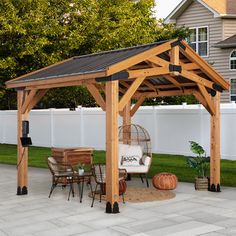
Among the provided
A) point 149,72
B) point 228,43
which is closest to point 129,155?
point 149,72

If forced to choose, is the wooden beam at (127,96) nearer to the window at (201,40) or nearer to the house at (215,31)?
the house at (215,31)

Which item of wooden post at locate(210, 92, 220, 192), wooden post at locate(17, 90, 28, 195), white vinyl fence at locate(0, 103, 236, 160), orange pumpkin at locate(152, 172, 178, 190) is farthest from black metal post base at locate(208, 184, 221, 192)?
white vinyl fence at locate(0, 103, 236, 160)

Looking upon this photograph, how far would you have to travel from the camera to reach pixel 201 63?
10.8 m

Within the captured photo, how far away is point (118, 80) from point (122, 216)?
105 inches

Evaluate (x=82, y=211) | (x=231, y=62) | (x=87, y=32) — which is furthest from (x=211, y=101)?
(x=231, y=62)

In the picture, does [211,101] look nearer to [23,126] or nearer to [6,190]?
[23,126]

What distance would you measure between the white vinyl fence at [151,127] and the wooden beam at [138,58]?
23.7 feet

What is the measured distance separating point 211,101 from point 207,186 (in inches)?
78.7

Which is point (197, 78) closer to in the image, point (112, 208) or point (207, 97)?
point (207, 97)

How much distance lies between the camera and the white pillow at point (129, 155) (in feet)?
41.5

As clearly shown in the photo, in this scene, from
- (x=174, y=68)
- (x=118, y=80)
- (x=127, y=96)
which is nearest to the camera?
(x=127, y=96)

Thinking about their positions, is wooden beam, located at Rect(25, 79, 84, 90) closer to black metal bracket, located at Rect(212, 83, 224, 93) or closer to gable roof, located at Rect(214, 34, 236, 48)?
black metal bracket, located at Rect(212, 83, 224, 93)

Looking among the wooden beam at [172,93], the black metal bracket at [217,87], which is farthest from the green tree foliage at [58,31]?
the black metal bracket at [217,87]

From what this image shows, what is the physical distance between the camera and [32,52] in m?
19.8
